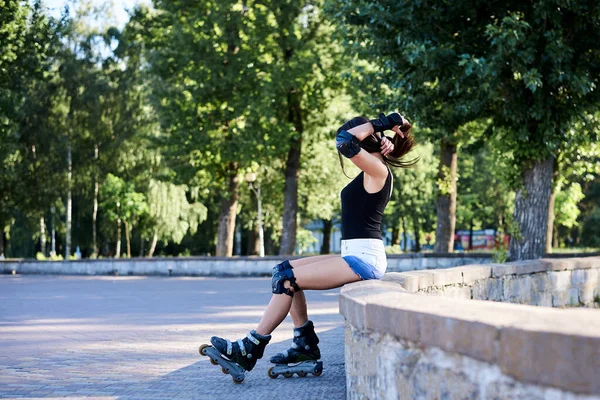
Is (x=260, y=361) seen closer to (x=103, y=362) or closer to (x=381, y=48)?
(x=103, y=362)

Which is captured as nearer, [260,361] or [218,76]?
[260,361]

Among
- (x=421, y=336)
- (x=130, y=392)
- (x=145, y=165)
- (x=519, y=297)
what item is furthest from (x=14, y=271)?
(x=421, y=336)

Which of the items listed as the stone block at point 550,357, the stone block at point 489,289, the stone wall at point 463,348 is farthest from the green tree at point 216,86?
the stone block at point 550,357

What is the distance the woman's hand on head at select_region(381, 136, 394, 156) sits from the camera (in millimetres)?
6668

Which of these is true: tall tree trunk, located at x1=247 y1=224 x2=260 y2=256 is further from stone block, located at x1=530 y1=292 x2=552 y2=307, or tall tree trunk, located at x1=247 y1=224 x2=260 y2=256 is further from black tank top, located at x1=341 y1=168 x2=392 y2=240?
black tank top, located at x1=341 y1=168 x2=392 y2=240

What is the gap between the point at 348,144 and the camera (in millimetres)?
6383

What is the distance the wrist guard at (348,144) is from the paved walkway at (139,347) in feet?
5.40

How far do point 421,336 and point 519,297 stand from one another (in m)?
8.11

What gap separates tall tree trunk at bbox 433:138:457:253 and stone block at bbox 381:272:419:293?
22.2 metres

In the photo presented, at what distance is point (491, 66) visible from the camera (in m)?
16.2

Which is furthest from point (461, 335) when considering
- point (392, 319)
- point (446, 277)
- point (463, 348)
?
point (446, 277)

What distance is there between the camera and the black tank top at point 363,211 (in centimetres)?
662

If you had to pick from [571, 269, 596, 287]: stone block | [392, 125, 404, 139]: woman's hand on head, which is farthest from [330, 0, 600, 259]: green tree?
[392, 125, 404, 139]: woman's hand on head

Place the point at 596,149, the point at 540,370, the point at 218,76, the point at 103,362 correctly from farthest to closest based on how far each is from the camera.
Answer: the point at 218,76 < the point at 596,149 < the point at 103,362 < the point at 540,370
